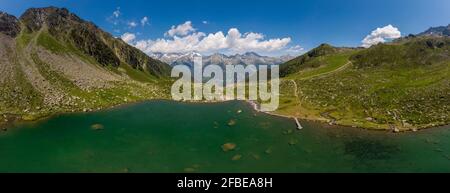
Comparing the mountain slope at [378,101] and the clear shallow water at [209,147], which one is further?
the mountain slope at [378,101]

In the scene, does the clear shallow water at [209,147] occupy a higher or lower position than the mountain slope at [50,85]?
lower

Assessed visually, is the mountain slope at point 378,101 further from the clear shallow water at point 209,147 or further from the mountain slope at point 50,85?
the mountain slope at point 50,85

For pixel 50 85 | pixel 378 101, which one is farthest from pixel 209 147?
pixel 50 85

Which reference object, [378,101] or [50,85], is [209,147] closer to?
[378,101]

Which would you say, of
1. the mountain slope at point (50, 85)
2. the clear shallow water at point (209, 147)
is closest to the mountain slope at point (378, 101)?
the clear shallow water at point (209, 147)

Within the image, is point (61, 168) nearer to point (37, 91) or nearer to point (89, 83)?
point (37, 91)

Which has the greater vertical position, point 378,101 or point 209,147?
point 378,101

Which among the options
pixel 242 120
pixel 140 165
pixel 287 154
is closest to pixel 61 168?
pixel 140 165

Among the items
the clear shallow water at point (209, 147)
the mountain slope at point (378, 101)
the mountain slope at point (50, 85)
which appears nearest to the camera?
the clear shallow water at point (209, 147)
